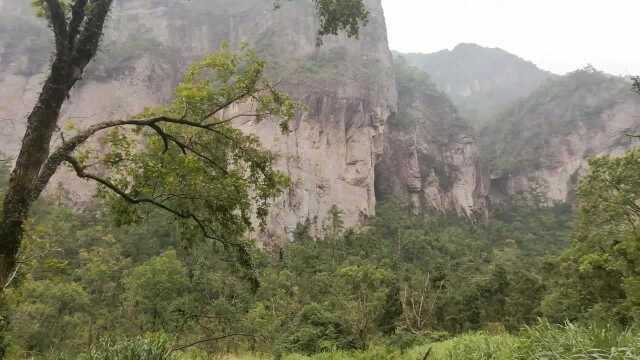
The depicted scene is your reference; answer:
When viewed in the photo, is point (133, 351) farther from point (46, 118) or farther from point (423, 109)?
point (423, 109)

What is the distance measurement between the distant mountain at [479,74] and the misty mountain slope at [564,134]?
57112 mm

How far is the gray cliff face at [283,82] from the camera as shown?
63469 millimetres

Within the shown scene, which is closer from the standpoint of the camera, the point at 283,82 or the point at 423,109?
the point at 283,82

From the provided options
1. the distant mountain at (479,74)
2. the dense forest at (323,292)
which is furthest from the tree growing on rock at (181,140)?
the distant mountain at (479,74)

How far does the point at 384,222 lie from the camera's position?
65375 millimetres

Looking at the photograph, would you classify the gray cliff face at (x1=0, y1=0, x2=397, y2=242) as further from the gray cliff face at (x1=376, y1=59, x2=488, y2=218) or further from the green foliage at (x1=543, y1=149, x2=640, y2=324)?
the green foliage at (x1=543, y1=149, x2=640, y2=324)

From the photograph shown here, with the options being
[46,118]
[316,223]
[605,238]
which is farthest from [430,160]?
[46,118]

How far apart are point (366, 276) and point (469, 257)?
2421cm

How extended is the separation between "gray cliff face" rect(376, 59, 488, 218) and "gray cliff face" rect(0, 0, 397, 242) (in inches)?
251

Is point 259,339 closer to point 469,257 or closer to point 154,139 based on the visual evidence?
point 154,139

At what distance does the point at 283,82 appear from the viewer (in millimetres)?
67188

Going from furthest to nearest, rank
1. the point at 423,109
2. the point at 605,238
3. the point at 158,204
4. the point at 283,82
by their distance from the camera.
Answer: the point at 423,109 < the point at 283,82 < the point at 605,238 < the point at 158,204

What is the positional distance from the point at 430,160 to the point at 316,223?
29291 millimetres

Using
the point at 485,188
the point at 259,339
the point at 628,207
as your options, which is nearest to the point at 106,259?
the point at 259,339
